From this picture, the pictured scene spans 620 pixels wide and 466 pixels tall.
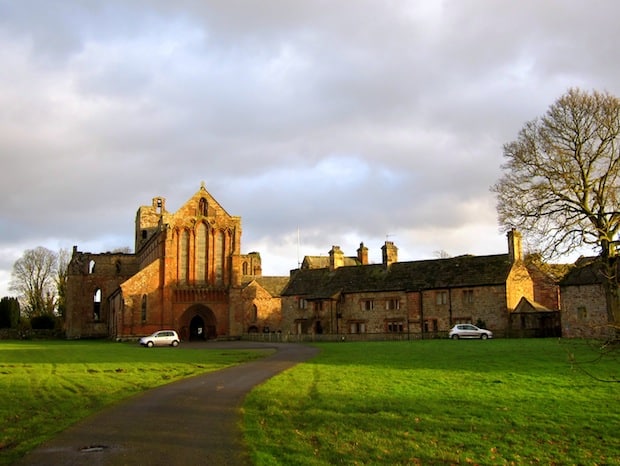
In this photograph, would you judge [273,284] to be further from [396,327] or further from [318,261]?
[396,327]

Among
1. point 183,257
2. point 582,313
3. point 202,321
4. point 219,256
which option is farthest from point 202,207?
point 582,313

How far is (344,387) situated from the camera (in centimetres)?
2223

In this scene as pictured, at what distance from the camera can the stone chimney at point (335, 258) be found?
81.3 metres

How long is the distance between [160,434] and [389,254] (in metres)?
62.1

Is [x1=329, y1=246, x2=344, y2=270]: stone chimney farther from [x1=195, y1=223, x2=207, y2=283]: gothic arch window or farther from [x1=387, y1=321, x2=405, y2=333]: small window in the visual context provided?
[x1=195, y1=223, x2=207, y2=283]: gothic arch window

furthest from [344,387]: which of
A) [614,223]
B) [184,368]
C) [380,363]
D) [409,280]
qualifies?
[409,280]

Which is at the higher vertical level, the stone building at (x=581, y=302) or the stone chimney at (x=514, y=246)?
the stone chimney at (x=514, y=246)

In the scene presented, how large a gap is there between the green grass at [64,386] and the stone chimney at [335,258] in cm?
4078

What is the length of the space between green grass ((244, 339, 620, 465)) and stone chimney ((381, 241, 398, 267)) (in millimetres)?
48365

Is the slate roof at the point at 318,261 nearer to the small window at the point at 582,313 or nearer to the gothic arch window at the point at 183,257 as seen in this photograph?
the gothic arch window at the point at 183,257

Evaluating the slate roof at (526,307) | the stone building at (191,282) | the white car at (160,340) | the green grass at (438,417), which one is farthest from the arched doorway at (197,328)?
the green grass at (438,417)

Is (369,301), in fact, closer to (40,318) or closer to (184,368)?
(184,368)

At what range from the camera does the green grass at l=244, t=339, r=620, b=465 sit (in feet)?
43.8

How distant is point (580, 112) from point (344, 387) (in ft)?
87.0
